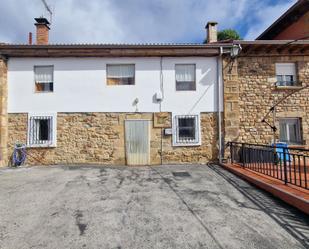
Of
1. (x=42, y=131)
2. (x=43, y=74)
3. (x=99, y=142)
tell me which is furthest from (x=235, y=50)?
(x=42, y=131)

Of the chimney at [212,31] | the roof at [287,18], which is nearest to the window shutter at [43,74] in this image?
the chimney at [212,31]

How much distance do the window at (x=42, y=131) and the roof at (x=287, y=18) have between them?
13341mm

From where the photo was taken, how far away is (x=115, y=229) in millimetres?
3312

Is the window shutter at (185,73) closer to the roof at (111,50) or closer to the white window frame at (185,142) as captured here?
the roof at (111,50)

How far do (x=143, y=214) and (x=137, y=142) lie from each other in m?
4.57

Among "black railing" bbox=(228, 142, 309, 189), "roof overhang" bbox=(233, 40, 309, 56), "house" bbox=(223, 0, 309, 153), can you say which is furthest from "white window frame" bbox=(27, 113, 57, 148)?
"roof overhang" bbox=(233, 40, 309, 56)

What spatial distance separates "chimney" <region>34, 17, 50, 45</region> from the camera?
9.14 meters

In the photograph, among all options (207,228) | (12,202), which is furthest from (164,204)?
(12,202)

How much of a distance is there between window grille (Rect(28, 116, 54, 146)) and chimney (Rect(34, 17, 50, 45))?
3.79m

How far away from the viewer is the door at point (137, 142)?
824cm

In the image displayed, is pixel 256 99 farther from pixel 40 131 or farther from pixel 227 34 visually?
pixel 227 34

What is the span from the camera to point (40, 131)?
8.28m

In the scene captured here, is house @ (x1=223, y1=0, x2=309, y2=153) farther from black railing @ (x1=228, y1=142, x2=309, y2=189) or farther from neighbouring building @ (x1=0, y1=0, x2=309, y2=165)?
black railing @ (x1=228, y1=142, x2=309, y2=189)

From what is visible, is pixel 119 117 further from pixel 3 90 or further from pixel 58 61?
pixel 3 90
